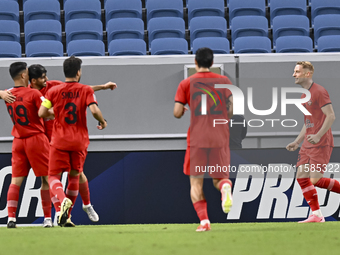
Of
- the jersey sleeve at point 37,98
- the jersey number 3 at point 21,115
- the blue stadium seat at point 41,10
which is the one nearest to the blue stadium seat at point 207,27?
the blue stadium seat at point 41,10

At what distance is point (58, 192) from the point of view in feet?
18.4

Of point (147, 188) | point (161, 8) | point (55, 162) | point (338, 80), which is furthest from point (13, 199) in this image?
point (161, 8)

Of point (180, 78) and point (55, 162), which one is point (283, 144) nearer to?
point (180, 78)

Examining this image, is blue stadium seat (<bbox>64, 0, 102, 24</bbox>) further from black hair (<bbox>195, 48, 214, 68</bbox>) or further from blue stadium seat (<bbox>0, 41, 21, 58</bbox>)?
black hair (<bbox>195, 48, 214, 68</bbox>)

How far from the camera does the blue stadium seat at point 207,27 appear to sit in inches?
428

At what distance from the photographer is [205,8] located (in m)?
11.4

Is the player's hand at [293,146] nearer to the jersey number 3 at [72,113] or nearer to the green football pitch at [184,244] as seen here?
the green football pitch at [184,244]

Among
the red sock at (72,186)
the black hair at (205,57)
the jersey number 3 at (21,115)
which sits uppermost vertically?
the black hair at (205,57)

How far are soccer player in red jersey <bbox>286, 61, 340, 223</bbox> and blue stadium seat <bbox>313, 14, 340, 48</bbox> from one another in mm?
4888

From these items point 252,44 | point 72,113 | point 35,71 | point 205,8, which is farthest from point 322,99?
point 205,8

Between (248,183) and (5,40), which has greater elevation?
(5,40)

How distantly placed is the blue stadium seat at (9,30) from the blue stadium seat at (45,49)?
0.66 m

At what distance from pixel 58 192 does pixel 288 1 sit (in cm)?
780

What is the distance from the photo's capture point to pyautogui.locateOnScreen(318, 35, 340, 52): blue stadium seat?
33.6ft
